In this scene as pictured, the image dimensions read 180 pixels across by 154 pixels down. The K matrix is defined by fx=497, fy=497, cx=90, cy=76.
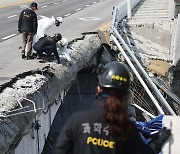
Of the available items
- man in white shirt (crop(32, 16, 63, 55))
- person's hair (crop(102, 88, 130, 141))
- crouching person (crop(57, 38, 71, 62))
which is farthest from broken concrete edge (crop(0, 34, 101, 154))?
person's hair (crop(102, 88, 130, 141))

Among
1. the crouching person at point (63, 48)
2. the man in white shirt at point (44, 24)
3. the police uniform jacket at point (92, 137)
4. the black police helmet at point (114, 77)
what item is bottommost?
the crouching person at point (63, 48)

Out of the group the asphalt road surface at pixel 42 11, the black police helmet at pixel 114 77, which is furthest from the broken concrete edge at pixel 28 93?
the asphalt road surface at pixel 42 11

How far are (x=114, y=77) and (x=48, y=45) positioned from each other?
8559 mm

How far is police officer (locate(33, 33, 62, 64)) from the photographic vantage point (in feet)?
40.2

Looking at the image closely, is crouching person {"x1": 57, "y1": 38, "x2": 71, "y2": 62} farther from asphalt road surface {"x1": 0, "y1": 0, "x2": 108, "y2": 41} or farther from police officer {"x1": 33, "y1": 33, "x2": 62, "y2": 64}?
asphalt road surface {"x1": 0, "y1": 0, "x2": 108, "y2": 41}

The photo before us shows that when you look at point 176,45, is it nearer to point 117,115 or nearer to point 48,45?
point 48,45

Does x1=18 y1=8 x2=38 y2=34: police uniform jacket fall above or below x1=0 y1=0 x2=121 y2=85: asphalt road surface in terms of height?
above

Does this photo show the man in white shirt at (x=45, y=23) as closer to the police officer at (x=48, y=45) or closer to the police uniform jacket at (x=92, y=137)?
the police officer at (x=48, y=45)

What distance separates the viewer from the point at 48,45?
1230cm

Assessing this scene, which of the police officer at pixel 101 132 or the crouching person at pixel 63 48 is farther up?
the police officer at pixel 101 132

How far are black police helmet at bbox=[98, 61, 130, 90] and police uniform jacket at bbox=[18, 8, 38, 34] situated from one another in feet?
30.4

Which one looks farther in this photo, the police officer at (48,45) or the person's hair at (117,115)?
the police officer at (48,45)

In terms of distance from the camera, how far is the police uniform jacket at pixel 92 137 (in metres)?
3.81

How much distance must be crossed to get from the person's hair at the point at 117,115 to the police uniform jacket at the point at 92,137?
7 cm
